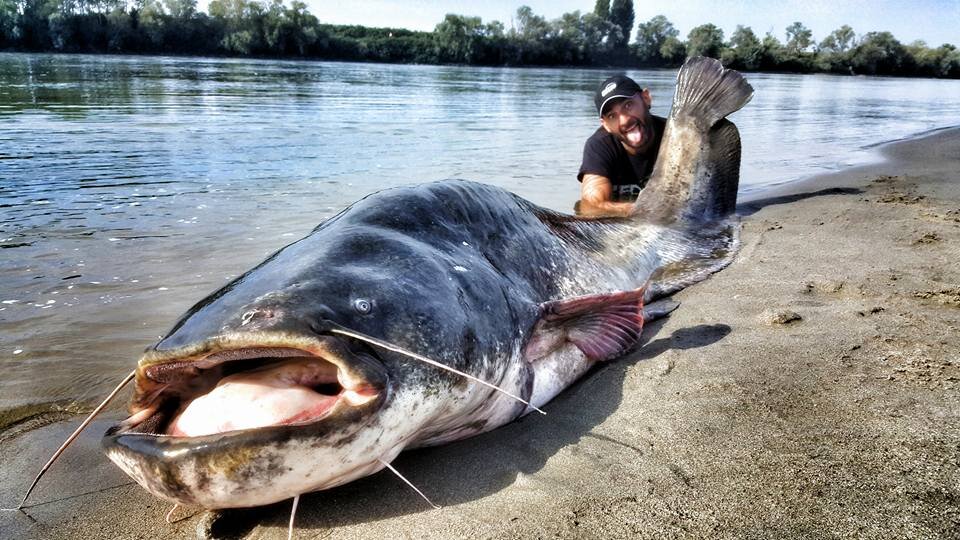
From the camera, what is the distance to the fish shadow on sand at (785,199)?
6.45m

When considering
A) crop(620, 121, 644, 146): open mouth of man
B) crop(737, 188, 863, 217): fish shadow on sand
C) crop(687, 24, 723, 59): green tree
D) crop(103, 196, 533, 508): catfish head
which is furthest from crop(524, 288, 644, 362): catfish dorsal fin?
crop(687, 24, 723, 59): green tree

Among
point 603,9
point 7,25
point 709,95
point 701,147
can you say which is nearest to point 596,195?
point 701,147

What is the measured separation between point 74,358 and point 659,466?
9.00 feet

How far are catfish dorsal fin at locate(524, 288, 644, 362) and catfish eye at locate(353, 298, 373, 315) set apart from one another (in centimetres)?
77

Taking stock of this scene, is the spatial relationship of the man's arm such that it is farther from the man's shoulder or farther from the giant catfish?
the giant catfish

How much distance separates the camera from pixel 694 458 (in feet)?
6.16

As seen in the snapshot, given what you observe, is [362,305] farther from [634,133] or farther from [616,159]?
[616,159]

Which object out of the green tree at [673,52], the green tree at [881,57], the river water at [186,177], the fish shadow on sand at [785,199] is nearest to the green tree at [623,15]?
the green tree at [673,52]

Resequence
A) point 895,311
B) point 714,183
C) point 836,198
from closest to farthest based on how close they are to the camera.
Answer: point 895,311 → point 714,183 → point 836,198

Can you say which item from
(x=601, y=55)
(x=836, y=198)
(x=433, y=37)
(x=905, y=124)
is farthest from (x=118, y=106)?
(x=601, y=55)

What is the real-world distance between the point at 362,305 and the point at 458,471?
614 mm

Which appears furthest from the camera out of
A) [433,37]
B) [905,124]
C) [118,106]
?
[433,37]

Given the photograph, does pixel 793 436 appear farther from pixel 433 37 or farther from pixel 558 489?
pixel 433 37

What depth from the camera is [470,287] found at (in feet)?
6.89
